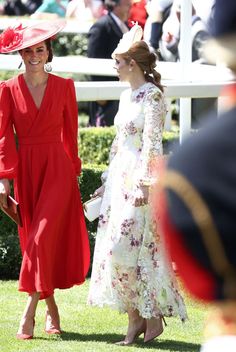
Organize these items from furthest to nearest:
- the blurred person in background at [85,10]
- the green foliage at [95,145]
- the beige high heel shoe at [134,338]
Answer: the blurred person in background at [85,10] < the green foliage at [95,145] < the beige high heel shoe at [134,338]

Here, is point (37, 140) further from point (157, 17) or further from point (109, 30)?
point (109, 30)

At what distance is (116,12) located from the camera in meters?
14.4

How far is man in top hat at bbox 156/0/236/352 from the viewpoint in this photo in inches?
81.5

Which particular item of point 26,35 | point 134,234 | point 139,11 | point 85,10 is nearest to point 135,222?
point 134,234

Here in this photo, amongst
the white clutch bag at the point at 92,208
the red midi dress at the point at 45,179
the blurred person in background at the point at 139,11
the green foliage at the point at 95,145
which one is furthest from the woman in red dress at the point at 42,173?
the blurred person in background at the point at 139,11

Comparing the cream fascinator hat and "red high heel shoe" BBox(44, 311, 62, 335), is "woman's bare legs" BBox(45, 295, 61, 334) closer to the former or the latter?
"red high heel shoe" BBox(44, 311, 62, 335)

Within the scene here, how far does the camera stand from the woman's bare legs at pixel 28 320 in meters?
6.78

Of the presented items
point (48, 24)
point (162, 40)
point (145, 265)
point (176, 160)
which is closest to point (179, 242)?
point (176, 160)

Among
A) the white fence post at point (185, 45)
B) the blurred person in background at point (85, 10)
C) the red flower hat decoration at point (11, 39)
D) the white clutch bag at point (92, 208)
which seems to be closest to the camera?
the white clutch bag at point (92, 208)

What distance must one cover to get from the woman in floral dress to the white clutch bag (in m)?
0.09

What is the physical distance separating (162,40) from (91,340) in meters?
7.31

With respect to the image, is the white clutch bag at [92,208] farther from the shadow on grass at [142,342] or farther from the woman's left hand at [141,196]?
the shadow on grass at [142,342]

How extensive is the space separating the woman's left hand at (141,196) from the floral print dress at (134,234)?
4 cm

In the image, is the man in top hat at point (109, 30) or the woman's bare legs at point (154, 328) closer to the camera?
the woman's bare legs at point (154, 328)
